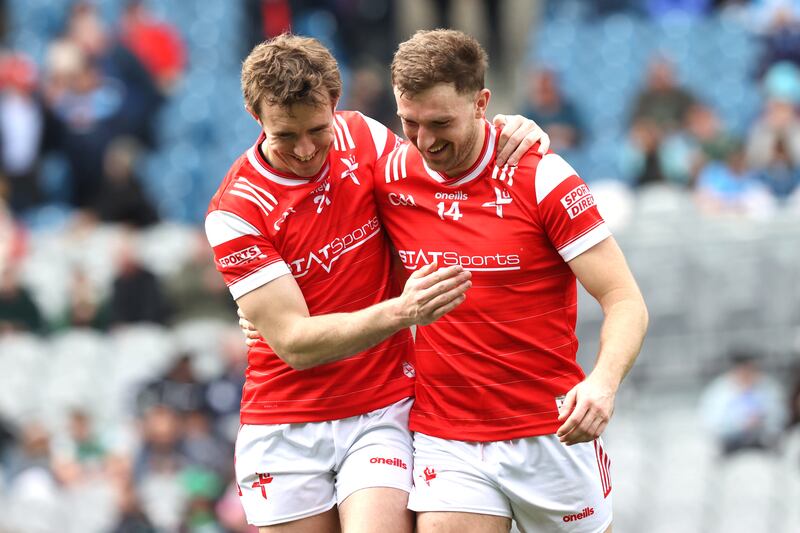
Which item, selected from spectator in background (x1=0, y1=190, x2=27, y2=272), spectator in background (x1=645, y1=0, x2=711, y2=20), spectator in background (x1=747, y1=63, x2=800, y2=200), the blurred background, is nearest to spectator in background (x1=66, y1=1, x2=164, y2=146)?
the blurred background

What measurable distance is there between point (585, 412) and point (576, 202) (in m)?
0.81

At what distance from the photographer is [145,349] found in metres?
12.5

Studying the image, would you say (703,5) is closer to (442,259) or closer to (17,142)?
(17,142)

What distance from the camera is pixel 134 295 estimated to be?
1281 centimetres

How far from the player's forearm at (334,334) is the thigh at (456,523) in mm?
680

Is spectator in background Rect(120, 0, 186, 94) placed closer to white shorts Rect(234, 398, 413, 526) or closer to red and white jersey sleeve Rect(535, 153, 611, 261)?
white shorts Rect(234, 398, 413, 526)

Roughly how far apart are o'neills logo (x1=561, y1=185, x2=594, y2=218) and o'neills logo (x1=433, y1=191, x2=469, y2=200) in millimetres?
394

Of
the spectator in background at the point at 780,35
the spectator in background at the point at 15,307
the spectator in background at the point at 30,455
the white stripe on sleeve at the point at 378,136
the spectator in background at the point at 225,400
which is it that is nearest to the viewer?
the white stripe on sleeve at the point at 378,136

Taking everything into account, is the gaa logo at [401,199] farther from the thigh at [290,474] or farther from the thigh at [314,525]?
the thigh at [314,525]

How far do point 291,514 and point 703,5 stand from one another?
12286mm

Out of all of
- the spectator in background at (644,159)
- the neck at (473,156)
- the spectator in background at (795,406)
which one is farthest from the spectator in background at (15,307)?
the neck at (473,156)

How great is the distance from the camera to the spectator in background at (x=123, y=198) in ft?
45.4

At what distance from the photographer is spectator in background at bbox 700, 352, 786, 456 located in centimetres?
1102

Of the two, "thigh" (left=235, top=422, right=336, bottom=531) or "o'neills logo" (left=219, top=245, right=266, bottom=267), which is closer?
"o'neills logo" (left=219, top=245, right=266, bottom=267)
